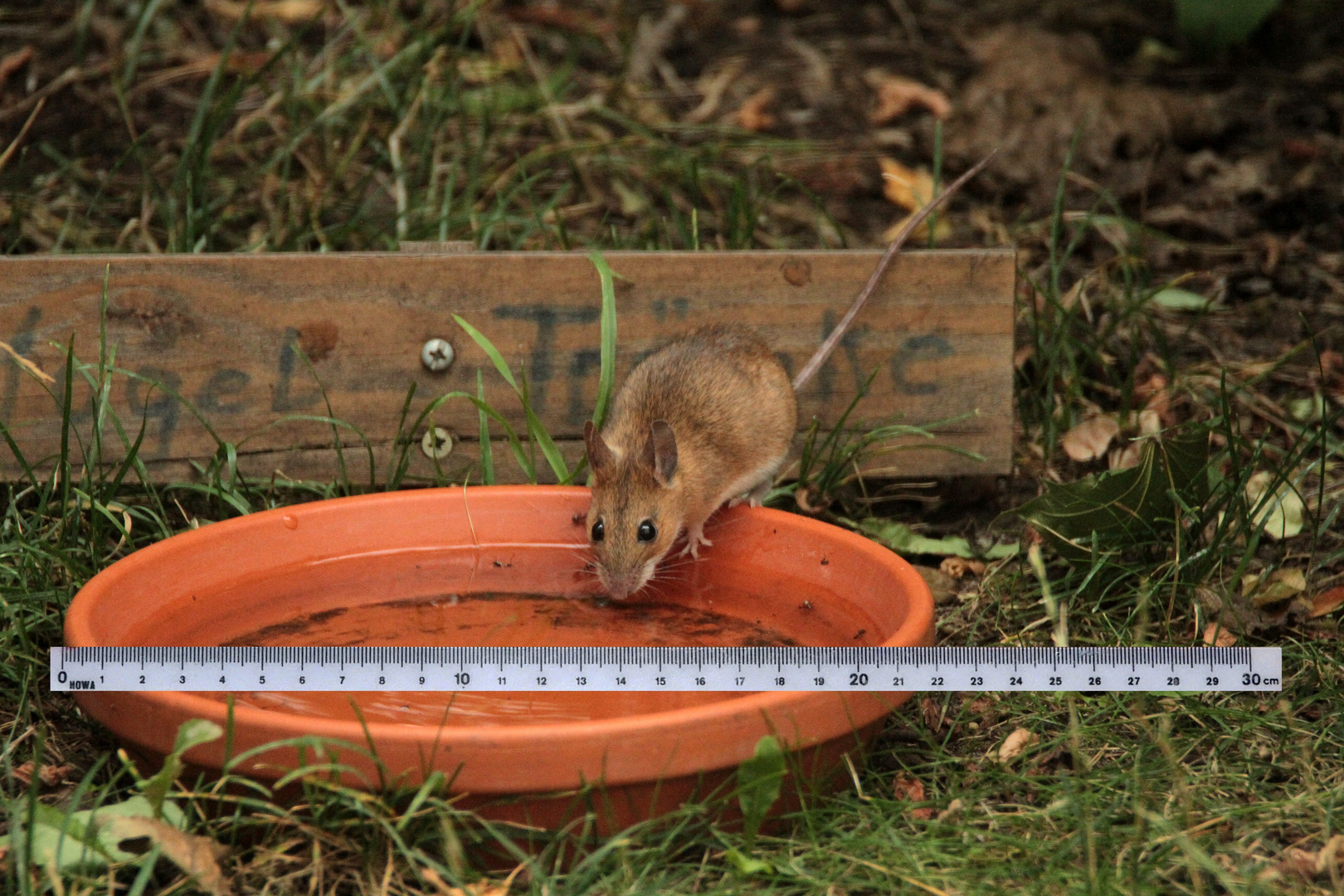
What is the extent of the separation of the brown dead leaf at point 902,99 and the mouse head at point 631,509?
364 cm

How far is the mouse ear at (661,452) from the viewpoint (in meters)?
3.75

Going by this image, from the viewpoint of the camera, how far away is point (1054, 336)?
15.9ft

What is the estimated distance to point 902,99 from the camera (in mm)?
7043

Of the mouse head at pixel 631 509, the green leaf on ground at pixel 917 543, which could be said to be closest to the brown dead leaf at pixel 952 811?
the mouse head at pixel 631 509

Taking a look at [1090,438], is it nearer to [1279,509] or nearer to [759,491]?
[1279,509]

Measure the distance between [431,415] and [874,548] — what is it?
1656mm

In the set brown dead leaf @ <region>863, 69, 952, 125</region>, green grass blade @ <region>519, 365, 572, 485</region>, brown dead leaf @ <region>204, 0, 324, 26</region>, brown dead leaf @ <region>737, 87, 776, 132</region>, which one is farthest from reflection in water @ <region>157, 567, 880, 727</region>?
brown dead leaf @ <region>204, 0, 324, 26</region>

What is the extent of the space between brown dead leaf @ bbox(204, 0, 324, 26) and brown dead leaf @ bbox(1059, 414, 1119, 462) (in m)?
4.50

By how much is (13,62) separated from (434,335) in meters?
3.31

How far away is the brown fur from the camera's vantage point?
152 inches

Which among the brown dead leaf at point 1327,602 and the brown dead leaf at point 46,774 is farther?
the brown dead leaf at point 1327,602

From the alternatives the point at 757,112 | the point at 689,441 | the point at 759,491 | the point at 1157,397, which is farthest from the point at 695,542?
the point at 757,112

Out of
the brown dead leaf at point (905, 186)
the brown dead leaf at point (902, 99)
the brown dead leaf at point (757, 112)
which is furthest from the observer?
the brown dead leaf at point (902, 99)

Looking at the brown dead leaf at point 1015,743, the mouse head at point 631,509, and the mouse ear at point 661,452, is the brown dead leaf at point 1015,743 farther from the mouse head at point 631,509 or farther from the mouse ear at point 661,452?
the mouse ear at point 661,452
